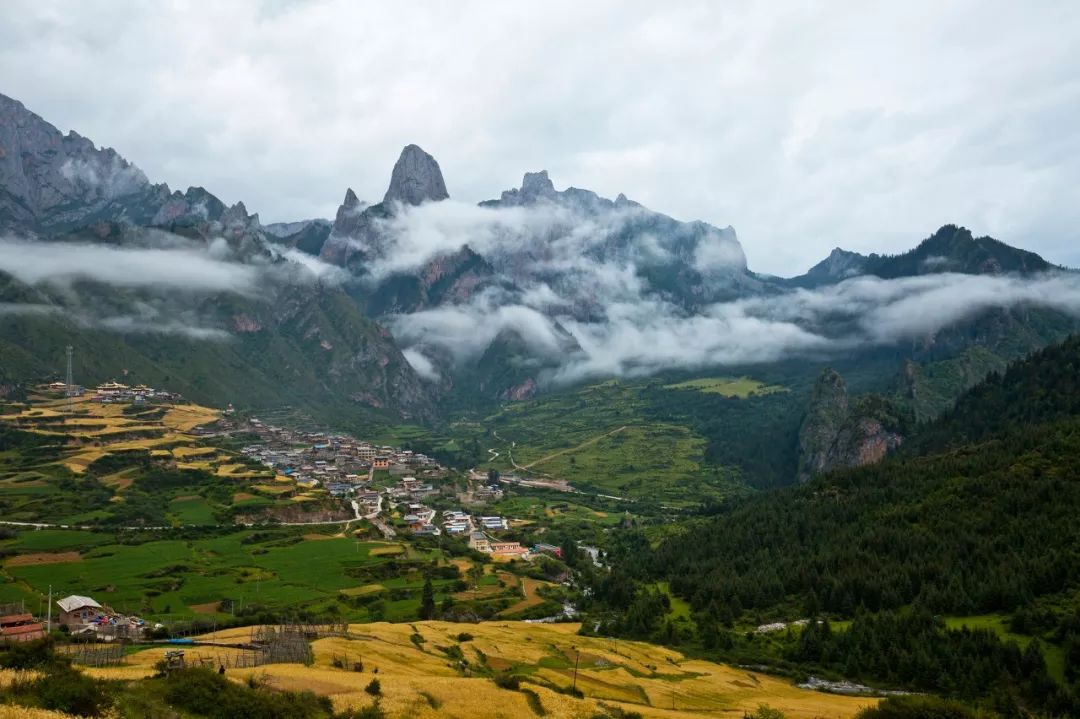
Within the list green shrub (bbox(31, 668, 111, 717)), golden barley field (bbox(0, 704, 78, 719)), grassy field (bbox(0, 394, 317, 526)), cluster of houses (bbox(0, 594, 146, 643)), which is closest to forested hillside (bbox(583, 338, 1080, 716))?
cluster of houses (bbox(0, 594, 146, 643))

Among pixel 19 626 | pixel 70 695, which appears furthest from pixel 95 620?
pixel 70 695

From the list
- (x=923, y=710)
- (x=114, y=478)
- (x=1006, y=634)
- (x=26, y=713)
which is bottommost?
(x=1006, y=634)

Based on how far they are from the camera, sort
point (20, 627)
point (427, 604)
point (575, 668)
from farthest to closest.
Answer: point (427, 604), point (575, 668), point (20, 627)

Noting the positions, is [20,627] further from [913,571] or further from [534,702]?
[913,571]

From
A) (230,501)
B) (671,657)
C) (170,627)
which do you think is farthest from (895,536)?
(230,501)

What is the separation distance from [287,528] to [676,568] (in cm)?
7584

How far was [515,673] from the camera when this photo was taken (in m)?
67.8

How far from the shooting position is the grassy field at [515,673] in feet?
156

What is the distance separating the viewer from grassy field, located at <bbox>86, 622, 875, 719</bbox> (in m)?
47.5

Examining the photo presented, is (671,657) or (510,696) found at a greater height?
(510,696)

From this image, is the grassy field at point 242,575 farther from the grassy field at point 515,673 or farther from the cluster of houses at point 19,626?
the grassy field at point 515,673

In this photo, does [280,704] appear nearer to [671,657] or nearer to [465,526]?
[671,657]

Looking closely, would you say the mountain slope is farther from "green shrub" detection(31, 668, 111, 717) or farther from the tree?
"green shrub" detection(31, 668, 111, 717)

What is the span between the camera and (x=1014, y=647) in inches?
3000
